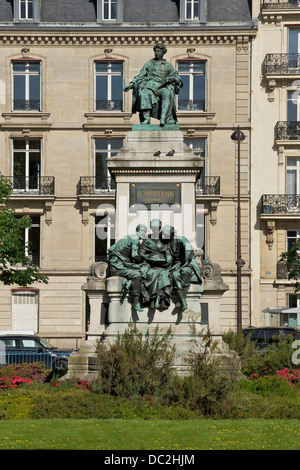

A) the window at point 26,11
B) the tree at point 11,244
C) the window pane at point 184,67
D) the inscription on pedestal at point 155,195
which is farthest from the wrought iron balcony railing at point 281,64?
the inscription on pedestal at point 155,195

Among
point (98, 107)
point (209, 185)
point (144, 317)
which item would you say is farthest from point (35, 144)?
point (144, 317)

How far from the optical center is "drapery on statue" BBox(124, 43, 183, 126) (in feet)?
72.4

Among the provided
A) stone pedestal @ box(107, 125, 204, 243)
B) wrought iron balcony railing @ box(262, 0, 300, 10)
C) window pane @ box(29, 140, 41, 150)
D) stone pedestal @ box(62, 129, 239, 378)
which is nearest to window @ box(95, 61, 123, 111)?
window pane @ box(29, 140, 41, 150)

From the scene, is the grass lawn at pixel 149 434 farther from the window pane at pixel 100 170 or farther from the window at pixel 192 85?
the window at pixel 192 85

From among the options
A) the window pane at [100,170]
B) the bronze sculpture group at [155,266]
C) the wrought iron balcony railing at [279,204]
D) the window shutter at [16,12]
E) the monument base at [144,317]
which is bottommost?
the monument base at [144,317]

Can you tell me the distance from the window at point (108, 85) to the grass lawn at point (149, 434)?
33596 mm

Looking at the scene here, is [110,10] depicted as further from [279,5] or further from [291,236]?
[291,236]

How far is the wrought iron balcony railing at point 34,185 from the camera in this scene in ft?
153

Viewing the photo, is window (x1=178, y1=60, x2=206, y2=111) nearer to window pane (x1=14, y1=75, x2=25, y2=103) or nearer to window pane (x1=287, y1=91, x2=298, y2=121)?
window pane (x1=287, y1=91, x2=298, y2=121)

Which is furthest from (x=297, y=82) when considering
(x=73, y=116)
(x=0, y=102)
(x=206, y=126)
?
(x=0, y=102)

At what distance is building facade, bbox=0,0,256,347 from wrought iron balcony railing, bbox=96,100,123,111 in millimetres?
47

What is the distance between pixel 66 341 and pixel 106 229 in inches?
222

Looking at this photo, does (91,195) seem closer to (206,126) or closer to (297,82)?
(206,126)

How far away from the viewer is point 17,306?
46062 millimetres
